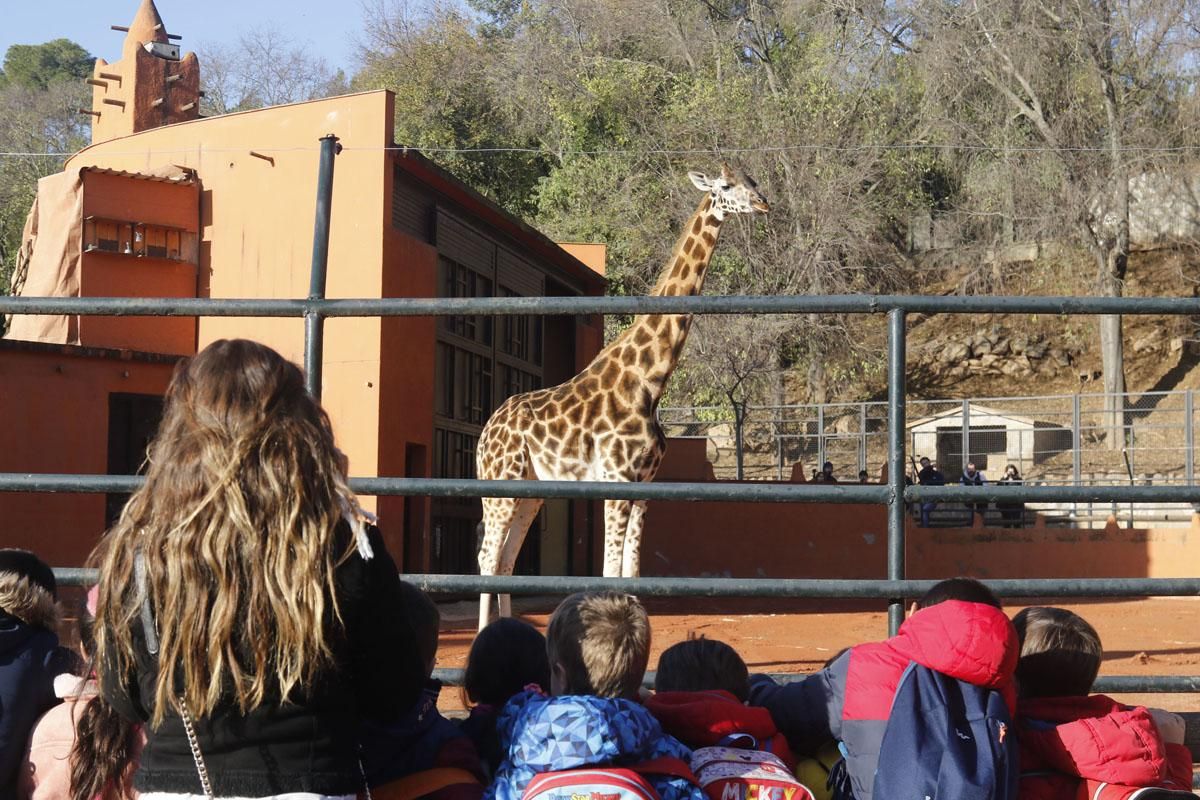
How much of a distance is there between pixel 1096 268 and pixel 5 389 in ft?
77.8

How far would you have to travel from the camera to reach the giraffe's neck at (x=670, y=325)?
27.3 feet

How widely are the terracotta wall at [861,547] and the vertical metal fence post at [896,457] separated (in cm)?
1406

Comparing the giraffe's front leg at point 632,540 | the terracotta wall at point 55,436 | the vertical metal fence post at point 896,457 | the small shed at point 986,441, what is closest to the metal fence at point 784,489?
the vertical metal fence post at point 896,457

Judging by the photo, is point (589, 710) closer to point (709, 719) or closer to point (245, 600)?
point (709, 719)

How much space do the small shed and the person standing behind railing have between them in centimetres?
2194

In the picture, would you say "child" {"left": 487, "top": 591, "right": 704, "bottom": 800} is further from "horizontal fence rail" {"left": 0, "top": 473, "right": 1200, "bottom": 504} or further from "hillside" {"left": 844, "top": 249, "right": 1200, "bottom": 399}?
"hillside" {"left": 844, "top": 249, "right": 1200, "bottom": 399}

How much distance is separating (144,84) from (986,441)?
55.9ft

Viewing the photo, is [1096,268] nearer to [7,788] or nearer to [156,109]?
[156,109]

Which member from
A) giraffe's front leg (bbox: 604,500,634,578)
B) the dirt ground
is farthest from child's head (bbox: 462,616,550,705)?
giraffe's front leg (bbox: 604,500,634,578)

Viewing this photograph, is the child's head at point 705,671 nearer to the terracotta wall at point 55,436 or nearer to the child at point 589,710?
the child at point 589,710

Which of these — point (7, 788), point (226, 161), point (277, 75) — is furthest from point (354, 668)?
point (277, 75)

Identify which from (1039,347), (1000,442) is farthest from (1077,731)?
(1039,347)

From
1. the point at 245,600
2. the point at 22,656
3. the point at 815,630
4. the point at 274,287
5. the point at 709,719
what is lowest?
the point at 815,630

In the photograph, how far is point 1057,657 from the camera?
2879 mm
